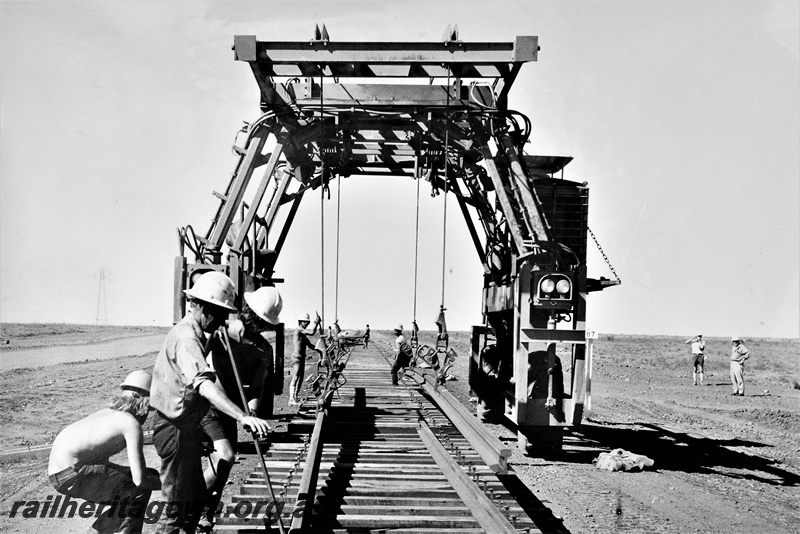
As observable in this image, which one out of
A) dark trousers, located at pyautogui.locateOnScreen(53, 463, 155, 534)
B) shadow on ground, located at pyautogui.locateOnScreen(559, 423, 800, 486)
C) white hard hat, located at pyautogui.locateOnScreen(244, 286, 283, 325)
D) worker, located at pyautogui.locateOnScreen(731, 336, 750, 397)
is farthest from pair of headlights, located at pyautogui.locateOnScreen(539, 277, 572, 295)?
worker, located at pyautogui.locateOnScreen(731, 336, 750, 397)

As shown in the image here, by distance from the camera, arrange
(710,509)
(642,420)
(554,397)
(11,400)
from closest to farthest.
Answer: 1. (710,509)
2. (554,397)
3. (642,420)
4. (11,400)

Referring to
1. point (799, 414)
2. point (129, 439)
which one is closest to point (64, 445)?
point (129, 439)

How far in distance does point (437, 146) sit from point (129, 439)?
24.1 feet

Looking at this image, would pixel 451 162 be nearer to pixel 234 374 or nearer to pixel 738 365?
pixel 234 374

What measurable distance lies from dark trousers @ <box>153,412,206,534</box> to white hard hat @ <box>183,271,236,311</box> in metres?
0.72

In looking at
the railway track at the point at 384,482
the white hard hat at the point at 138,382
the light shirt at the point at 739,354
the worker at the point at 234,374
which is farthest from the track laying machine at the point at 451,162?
the light shirt at the point at 739,354

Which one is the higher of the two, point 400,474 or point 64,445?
point 64,445

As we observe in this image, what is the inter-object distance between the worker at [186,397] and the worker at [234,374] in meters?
0.28

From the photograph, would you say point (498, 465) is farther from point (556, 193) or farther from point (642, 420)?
point (642, 420)

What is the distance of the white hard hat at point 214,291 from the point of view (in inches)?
177

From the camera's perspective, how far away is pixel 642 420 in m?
16.2

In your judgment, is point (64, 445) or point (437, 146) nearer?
point (64, 445)

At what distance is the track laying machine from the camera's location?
9.31 metres

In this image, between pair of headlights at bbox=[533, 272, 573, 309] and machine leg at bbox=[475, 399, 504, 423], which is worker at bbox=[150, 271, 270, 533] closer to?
pair of headlights at bbox=[533, 272, 573, 309]
